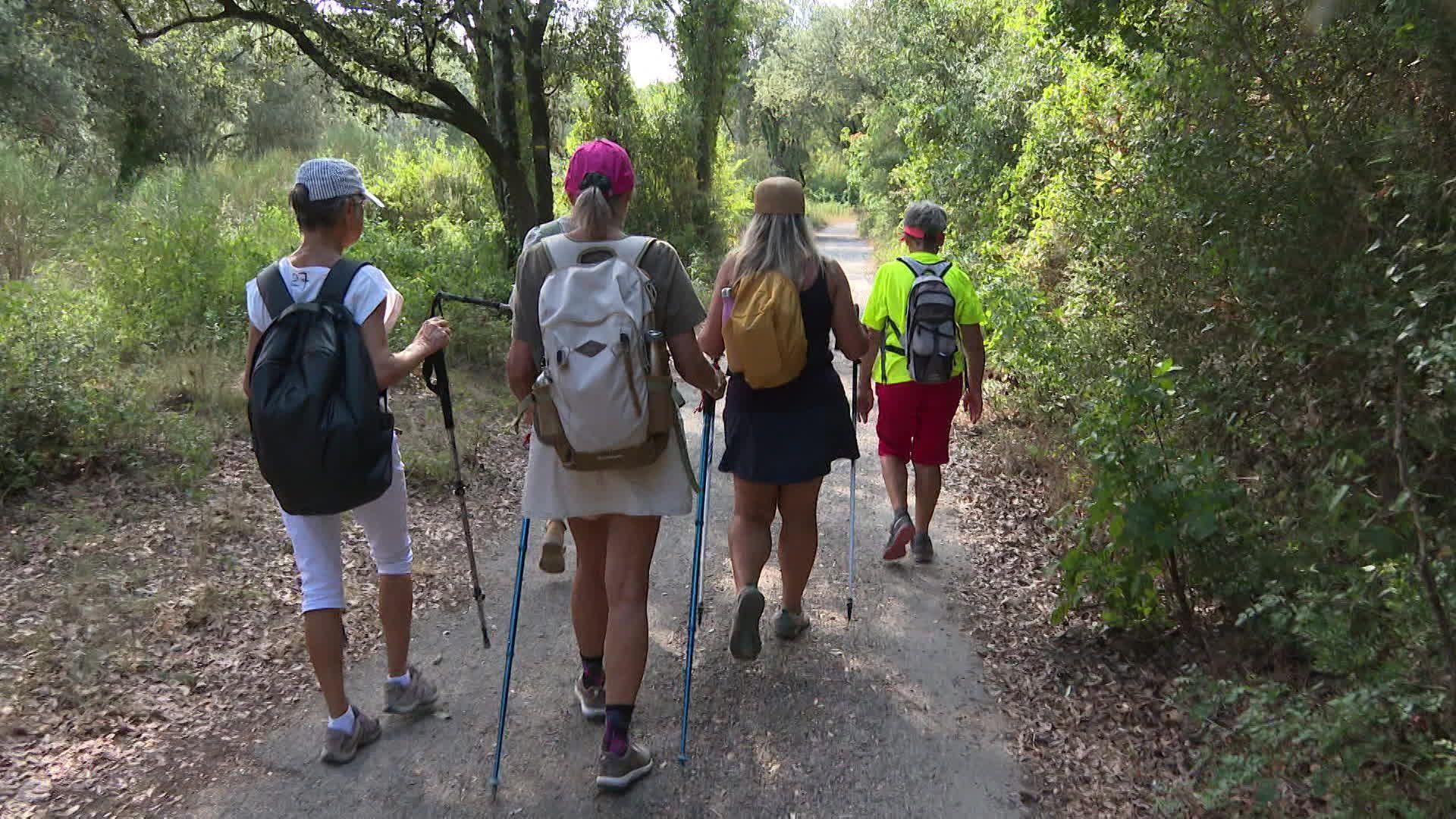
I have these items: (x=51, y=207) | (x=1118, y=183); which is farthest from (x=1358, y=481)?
(x=51, y=207)

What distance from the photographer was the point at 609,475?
3.31 meters

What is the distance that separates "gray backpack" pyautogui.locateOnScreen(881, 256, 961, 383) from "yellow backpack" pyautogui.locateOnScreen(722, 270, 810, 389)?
138cm

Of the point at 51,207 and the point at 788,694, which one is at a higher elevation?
the point at 51,207

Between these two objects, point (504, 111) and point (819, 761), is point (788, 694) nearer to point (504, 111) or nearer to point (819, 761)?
point (819, 761)

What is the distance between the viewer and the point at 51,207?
9977mm

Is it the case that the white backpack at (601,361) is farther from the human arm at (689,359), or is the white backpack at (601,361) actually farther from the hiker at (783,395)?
the hiker at (783,395)

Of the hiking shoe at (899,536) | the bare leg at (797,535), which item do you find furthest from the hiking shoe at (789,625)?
the hiking shoe at (899,536)

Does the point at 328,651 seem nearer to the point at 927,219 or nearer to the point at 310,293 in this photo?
the point at 310,293

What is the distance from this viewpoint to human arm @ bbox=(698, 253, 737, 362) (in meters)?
3.96

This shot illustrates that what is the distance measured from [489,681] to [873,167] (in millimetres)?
22405

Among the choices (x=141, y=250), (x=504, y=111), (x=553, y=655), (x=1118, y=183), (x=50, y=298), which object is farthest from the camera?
(x=504, y=111)

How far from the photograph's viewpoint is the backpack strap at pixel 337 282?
3.23 meters

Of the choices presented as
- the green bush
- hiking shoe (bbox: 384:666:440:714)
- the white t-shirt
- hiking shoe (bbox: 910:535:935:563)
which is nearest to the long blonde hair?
the white t-shirt

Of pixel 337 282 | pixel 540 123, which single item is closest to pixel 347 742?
pixel 337 282
